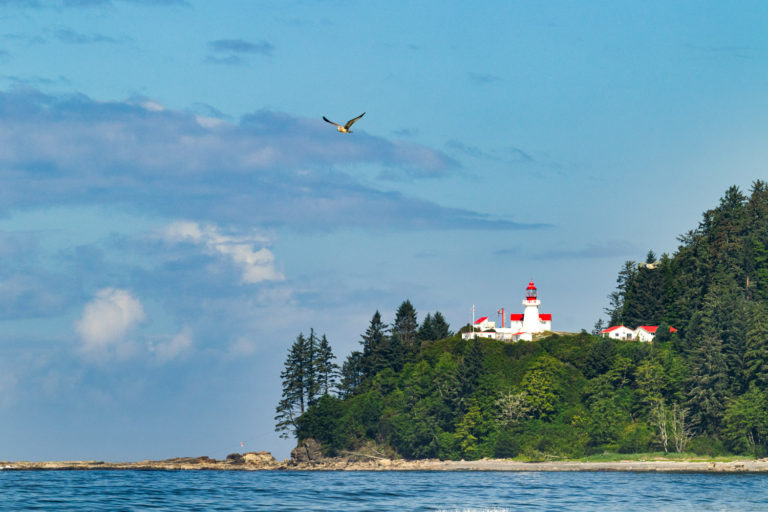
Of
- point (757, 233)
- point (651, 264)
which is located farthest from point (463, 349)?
point (757, 233)

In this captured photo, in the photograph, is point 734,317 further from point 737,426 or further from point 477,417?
point 477,417

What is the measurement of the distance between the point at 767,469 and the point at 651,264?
228 ft

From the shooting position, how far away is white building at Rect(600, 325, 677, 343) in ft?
468

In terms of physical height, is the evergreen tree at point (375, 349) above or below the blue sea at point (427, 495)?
above

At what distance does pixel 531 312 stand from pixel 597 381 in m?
30.1

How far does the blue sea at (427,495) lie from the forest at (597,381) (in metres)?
24.3

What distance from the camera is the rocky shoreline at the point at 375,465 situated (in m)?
98.4

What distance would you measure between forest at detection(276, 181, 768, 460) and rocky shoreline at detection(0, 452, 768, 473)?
442 centimetres

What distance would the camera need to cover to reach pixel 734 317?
11475 cm

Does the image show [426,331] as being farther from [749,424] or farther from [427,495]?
[427,495]

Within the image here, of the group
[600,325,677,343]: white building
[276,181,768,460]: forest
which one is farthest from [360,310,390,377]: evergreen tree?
[600,325,677,343]: white building

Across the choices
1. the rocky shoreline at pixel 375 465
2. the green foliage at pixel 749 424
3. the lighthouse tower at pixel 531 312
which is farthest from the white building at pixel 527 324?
the green foliage at pixel 749 424

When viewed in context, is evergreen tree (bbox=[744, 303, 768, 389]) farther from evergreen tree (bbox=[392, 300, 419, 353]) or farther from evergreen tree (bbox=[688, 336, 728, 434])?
evergreen tree (bbox=[392, 300, 419, 353])

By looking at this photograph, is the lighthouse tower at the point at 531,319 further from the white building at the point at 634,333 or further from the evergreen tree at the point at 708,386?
the evergreen tree at the point at 708,386
